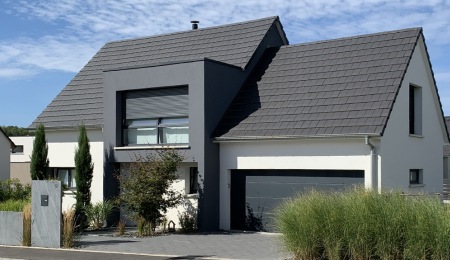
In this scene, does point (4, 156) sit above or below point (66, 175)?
above

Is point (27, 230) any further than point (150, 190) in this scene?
No

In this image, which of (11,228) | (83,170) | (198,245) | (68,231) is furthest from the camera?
(83,170)

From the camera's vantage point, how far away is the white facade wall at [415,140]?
A: 19344mm

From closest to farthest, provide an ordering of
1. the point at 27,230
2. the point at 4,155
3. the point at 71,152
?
the point at 27,230, the point at 71,152, the point at 4,155

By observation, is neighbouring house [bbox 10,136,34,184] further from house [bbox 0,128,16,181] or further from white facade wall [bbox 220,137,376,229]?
white facade wall [bbox 220,137,376,229]

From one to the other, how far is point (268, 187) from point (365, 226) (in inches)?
308

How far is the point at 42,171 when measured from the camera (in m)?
23.0

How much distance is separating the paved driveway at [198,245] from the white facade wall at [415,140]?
4146 millimetres

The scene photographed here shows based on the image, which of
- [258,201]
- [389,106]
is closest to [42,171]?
[258,201]

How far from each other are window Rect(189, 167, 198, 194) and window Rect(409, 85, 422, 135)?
23.7 feet

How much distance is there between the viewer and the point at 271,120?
814 inches

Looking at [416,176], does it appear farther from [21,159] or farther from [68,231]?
[21,159]

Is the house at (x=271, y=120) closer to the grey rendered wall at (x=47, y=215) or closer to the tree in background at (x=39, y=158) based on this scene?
the tree in background at (x=39, y=158)

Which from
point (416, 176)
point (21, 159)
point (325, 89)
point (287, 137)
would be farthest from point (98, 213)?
point (21, 159)
